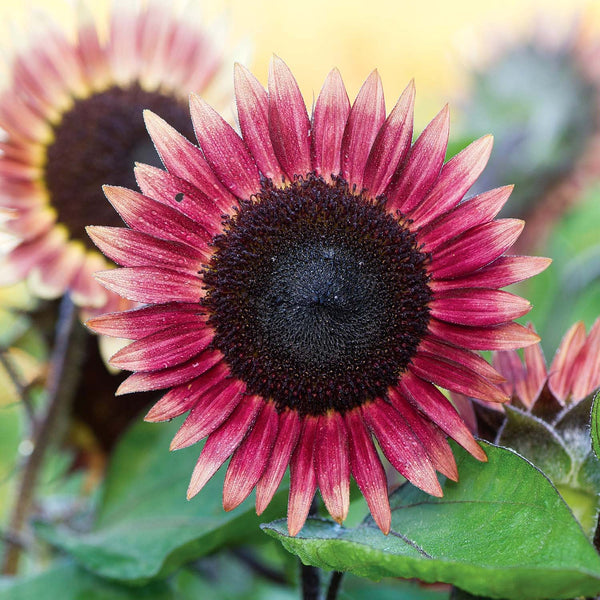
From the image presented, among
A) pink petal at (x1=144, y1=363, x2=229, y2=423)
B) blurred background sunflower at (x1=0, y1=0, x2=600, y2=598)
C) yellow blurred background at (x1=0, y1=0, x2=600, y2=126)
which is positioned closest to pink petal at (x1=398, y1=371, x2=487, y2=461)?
pink petal at (x1=144, y1=363, x2=229, y2=423)

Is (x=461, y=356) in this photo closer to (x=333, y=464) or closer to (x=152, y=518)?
(x=333, y=464)

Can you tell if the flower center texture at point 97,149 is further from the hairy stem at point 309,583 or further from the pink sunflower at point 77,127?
the hairy stem at point 309,583

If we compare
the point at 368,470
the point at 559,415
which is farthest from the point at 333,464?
the point at 559,415

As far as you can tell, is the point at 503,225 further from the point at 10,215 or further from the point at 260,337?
the point at 10,215

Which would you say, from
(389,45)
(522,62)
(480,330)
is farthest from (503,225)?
(389,45)

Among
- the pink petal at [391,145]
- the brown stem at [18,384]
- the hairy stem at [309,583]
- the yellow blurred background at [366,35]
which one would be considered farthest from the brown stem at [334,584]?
the yellow blurred background at [366,35]
